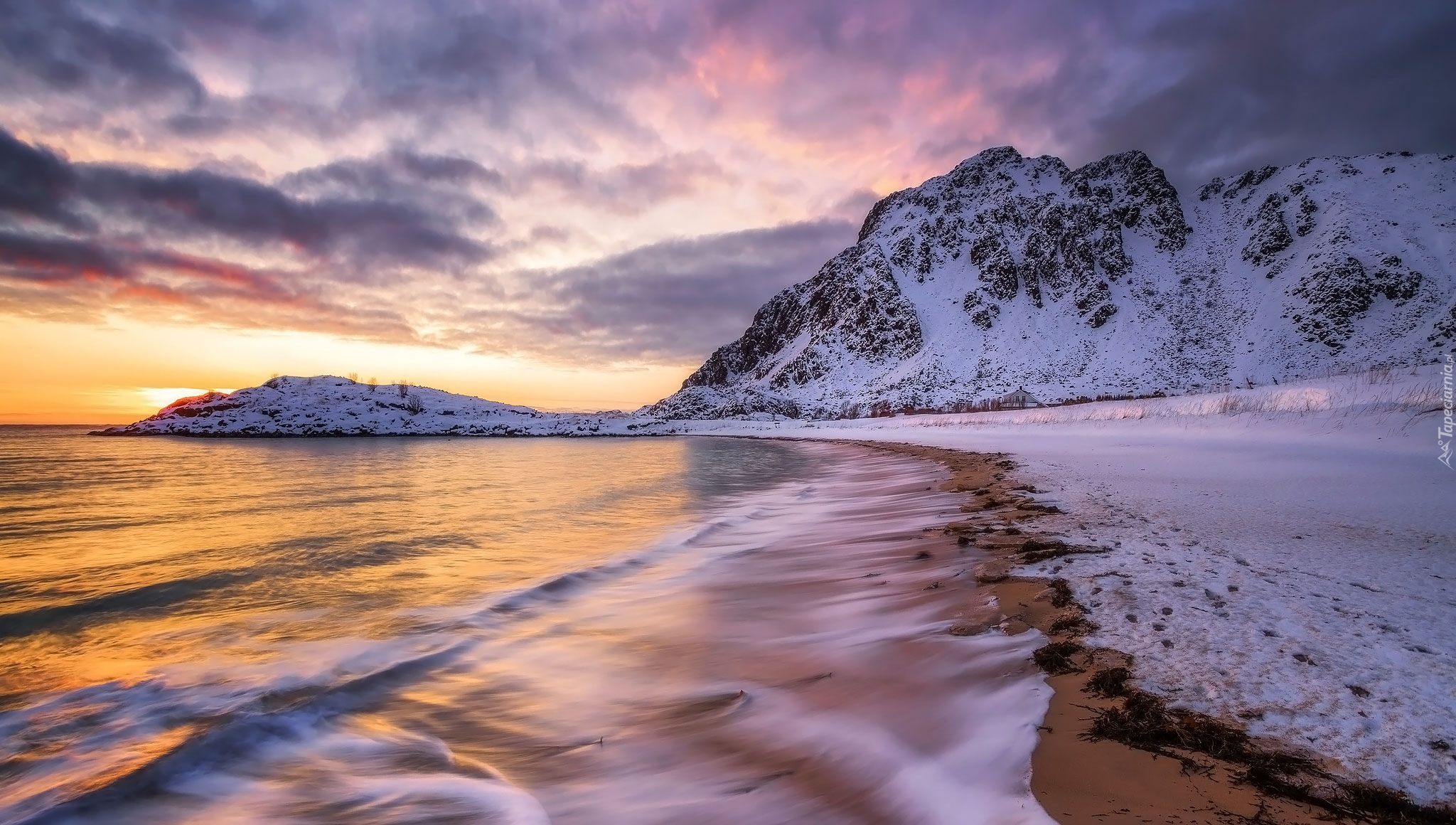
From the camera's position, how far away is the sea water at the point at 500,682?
10.2ft

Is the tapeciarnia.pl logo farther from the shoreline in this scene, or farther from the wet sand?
the shoreline

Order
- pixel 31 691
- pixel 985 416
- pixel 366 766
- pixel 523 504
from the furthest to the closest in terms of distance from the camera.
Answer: pixel 985 416
pixel 523 504
pixel 31 691
pixel 366 766

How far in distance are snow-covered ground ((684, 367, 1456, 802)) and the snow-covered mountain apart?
303ft

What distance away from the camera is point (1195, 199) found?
139m

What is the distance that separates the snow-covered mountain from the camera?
9112 centimetres

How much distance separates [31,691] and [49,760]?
1636 millimetres

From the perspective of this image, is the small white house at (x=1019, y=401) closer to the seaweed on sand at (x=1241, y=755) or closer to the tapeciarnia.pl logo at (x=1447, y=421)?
the tapeciarnia.pl logo at (x=1447, y=421)

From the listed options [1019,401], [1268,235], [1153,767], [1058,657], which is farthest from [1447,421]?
[1268,235]

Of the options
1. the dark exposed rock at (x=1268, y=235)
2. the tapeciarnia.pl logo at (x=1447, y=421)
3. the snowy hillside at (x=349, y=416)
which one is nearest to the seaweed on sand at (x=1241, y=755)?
the tapeciarnia.pl logo at (x=1447, y=421)

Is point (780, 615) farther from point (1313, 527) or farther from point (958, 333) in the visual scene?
point (958, 333)

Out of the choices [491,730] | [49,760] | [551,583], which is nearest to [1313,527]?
[491,730]

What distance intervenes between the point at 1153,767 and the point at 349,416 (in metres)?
95.4

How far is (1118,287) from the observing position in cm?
11981

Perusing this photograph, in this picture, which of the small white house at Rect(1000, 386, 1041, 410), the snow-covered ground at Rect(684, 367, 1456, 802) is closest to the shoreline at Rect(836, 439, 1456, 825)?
the snow-covered ground at Rect(684, 367, 1456, 802)
